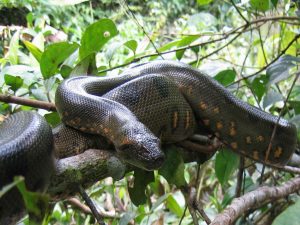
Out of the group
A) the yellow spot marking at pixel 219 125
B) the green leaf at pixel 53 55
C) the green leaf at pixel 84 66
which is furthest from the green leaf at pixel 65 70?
the yellow spot marking at pixel 219 125

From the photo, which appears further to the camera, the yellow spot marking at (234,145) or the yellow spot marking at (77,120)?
the yellow spot marking at (234,145)

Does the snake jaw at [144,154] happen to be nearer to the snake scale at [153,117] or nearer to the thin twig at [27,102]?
the snake scale at [153,117]

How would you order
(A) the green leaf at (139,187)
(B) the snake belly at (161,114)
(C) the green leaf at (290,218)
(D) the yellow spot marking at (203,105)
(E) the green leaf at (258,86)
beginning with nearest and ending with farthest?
(C) the green leaf at (290,218) < (B) the snake belly at (161,114) < (A) the green leaf at (139,187) < (D) the yellow spot marking at (203,105) < (E) the green leaf at (258,86)

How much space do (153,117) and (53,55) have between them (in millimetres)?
524

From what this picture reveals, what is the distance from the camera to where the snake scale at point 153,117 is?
1657 millimetres

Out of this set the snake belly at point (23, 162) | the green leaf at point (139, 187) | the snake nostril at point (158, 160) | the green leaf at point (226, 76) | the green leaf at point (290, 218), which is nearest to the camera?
the green leaf at point (290, 218)

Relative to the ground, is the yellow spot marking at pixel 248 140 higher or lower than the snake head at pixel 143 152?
lower

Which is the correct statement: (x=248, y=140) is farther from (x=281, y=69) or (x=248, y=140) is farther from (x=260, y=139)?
(x=281, y=69)

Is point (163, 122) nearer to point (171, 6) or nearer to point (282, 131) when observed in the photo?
point (282, 131)

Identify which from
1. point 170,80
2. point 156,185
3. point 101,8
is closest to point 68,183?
point 170,80

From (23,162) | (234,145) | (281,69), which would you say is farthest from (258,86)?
(23,162)

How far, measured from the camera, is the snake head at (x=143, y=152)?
1.65 meters

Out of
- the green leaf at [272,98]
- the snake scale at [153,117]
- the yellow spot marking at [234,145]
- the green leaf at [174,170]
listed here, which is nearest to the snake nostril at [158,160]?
the snake scale at [153,117]

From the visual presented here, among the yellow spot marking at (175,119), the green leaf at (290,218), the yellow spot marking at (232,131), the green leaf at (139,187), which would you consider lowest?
the green leaf at (139,187)
